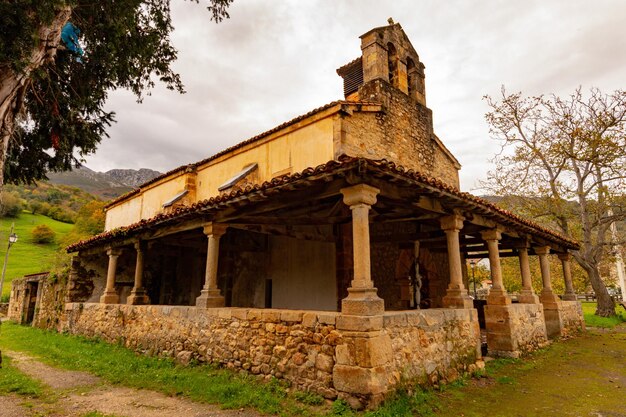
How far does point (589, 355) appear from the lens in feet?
29.6

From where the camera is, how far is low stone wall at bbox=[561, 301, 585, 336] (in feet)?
39.4

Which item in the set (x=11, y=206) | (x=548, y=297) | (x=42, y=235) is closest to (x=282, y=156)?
→ (x=548, y=297)

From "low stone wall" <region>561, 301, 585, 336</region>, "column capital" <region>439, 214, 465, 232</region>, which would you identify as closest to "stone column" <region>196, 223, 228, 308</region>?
"column capital" <region>439, 214, 465, 232</region>

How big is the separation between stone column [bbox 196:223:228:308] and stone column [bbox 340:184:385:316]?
335cm

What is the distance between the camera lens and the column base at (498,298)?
26.6 ft

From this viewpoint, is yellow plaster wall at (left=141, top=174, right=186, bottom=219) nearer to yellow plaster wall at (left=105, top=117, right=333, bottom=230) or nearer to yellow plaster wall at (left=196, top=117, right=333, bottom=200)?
yellow plaster wall at (left=105, top=117, right=333, bottom=230)

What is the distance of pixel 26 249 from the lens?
135 feet

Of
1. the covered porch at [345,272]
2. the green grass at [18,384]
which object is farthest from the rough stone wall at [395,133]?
the green grass at [18,384]

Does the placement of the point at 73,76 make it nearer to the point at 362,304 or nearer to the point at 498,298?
the point at 362,304

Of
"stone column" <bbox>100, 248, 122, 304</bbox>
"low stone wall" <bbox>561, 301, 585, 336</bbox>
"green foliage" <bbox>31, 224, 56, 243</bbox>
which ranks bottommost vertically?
"low stone wall" <bbox>561, 301, 585, 336</bbox>

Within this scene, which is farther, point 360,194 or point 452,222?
point 452,222

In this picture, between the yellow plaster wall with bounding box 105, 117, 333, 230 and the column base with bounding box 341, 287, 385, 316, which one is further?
the yellow plaster wall with bounding box 105, 117, 333, 230

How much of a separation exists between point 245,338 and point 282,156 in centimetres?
623

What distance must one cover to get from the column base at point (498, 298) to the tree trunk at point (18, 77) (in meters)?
9.15
